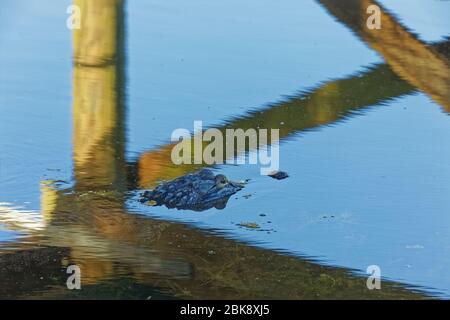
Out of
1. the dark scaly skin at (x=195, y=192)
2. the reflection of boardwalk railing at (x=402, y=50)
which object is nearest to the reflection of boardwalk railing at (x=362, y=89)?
the reflection of boardwalk railing at (x=402, y=50)

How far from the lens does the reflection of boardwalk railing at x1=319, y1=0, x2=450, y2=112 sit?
851 centimetres

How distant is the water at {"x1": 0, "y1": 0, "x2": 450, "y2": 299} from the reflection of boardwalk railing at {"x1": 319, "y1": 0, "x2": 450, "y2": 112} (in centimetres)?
2

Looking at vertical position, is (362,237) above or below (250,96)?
below

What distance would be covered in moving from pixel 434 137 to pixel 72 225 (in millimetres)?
2801

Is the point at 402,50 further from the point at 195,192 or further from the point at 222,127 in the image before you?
the point at 195,192

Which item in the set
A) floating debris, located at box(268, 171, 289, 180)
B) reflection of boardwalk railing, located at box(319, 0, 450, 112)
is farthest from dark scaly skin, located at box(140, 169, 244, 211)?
reflection of boardwalk railing, located at box(319, 0, 450, 112)

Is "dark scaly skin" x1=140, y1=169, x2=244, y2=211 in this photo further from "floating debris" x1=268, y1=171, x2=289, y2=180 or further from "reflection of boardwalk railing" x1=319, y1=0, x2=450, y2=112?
"reflection of boardwalk railing" x1=319, y1=0, x2=450, y2=112

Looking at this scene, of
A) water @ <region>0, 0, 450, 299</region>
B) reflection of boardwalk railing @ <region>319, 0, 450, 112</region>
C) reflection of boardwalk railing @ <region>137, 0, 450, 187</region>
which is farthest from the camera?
reflection of boardwalk railing @ <region>319, 0, 450, 112</region>

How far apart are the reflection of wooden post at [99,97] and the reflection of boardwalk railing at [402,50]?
2.06 meters

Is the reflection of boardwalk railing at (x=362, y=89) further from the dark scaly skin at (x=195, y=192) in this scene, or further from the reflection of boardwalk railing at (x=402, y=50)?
the dark scaly skin at (x=195, y=192)

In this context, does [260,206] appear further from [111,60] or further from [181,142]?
[111,60]

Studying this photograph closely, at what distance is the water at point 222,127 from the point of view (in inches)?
207

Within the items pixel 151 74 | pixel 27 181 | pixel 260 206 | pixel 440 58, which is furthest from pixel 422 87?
pixel 27 181

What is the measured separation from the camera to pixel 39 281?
5.00 meters
